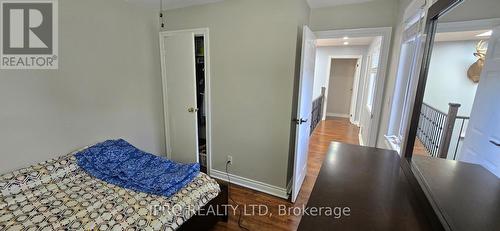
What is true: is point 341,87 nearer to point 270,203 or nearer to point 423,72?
point 270,203

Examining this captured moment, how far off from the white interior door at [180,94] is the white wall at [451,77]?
2301mm

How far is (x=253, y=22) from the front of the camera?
2.22 meters

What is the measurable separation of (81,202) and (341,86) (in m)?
7.34

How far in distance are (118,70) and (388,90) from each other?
3.12 m

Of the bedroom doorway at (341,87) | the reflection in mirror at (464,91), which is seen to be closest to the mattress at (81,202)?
the reflection in mirror at (464,91)

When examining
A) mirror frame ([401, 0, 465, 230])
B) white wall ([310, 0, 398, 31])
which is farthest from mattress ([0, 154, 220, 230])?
white wall ([310, 0, 398, 31])

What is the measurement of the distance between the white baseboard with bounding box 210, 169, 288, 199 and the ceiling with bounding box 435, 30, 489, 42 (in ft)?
6.38

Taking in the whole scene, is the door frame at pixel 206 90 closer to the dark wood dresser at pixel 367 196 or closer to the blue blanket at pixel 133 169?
the blue blanket at pixel 133 169

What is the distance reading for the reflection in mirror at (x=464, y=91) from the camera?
0.64m

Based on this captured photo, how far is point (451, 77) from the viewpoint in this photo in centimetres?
86

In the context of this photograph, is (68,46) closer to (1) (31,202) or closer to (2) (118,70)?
(2) (118,70)

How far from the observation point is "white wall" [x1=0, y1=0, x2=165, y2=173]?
1725 mm

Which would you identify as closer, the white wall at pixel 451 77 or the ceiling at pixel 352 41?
the white wall at pixel 451 77

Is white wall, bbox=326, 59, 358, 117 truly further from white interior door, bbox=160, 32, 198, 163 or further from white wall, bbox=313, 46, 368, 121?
white interior door, bbox=160, 32, 198, 163
